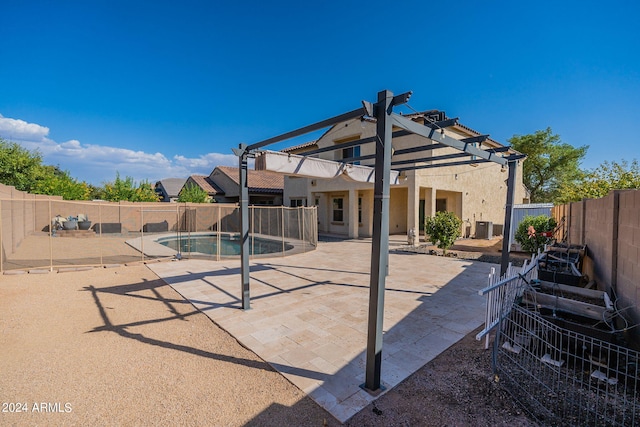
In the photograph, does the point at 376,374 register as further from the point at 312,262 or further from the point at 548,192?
the point at 548,192

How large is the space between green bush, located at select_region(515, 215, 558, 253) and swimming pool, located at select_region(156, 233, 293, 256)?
10.3 metres

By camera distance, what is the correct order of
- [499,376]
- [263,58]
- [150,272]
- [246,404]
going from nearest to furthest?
1. [246,404]
2. [499,376]
3. [150,272]
4. [263,58]

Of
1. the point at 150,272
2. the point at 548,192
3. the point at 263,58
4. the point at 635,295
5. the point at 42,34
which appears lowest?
the point at 150,272

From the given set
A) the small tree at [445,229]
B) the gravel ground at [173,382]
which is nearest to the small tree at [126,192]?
the gravel ground at [173,382]

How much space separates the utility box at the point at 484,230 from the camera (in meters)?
15.6

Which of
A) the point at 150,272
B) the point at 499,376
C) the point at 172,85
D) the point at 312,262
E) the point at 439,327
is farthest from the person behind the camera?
the point at 172,85

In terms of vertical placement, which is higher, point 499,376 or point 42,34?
point 42,34

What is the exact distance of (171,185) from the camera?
1417 inches

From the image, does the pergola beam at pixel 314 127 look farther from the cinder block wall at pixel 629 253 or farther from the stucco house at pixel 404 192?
the stucco house at pixel 404 192

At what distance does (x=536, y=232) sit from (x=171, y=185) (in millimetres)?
38159

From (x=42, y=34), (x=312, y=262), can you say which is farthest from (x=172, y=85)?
(x=312, y=262)

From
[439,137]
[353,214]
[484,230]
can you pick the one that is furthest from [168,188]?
[439,137]

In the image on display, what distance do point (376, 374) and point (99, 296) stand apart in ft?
21.0

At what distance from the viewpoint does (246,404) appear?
8.87 feet
